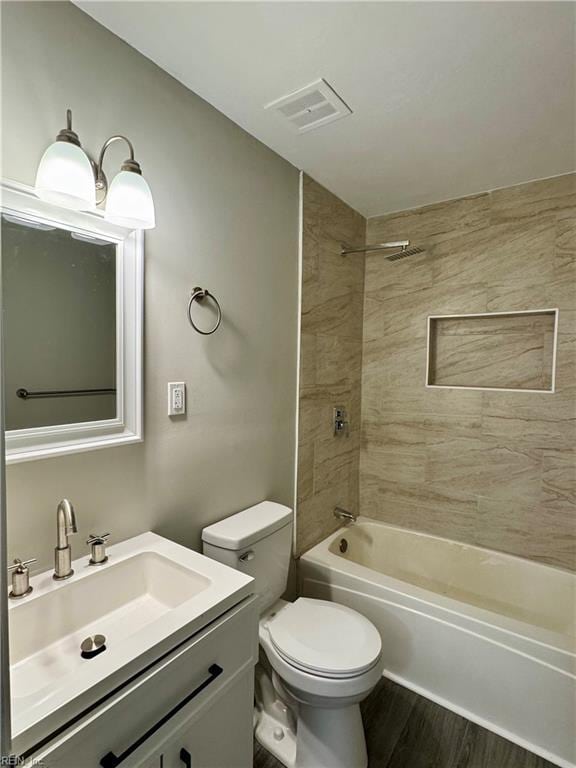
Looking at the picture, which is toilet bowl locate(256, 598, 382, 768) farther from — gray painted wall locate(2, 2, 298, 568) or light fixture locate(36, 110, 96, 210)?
light fixture locate(36, 110, 96, 210)

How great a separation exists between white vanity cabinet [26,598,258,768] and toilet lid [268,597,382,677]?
291 mm

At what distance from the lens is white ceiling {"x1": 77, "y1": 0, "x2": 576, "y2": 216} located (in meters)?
1.15

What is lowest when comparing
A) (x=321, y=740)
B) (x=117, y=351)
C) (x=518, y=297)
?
(x=321, y=740)

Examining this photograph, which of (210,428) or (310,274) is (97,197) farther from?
(310,274)

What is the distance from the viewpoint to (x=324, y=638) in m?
1.49

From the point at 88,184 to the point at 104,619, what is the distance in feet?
4.11

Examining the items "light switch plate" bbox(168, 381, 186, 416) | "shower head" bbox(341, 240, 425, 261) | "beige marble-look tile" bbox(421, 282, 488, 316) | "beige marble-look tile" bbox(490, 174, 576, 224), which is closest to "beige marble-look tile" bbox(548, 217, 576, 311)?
"beige marble-look tile" bbox(490, 174, 576, 224)

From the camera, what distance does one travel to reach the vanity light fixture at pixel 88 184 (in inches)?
40.2

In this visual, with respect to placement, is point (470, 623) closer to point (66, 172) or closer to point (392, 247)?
point (392, 247)

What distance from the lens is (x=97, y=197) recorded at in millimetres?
1183

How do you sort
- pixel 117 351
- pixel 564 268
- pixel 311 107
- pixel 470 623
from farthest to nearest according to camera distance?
pixel 564 268 → pixel 470 623 → pixel 311 107 → pixel 117 351

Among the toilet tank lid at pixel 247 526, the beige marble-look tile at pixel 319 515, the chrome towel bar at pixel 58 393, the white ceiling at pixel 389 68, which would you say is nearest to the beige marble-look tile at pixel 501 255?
the white ceiling at pixel 389 68

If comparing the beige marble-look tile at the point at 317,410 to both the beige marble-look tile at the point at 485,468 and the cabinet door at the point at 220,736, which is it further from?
the cabinet door at the point at 220,736

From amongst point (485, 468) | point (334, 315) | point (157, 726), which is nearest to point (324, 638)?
point (157, 726)
